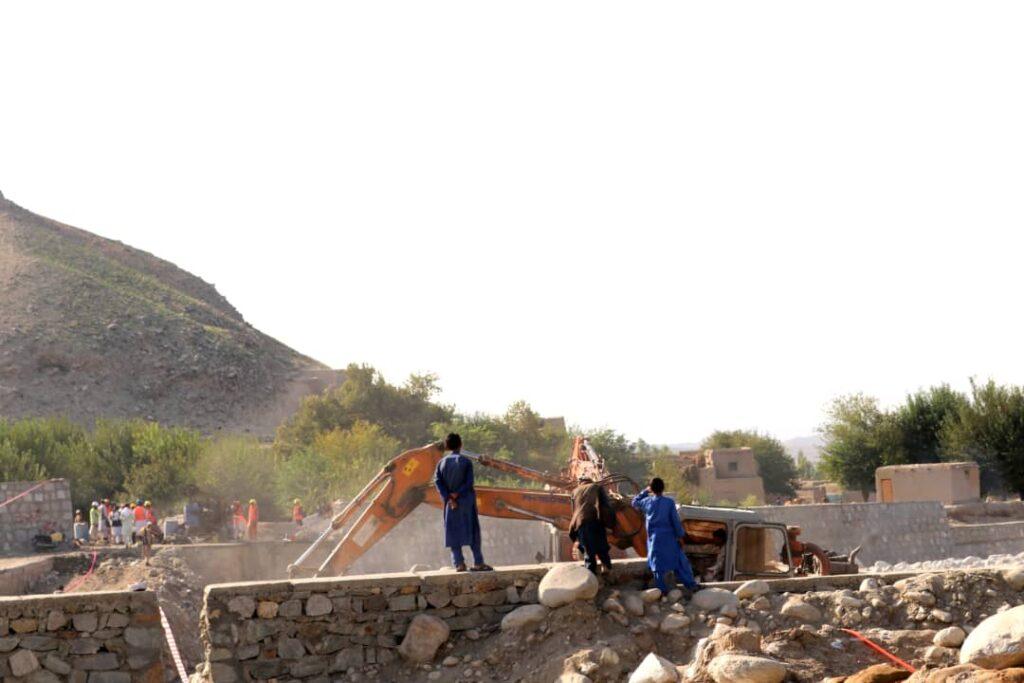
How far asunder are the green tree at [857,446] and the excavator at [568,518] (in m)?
28.1

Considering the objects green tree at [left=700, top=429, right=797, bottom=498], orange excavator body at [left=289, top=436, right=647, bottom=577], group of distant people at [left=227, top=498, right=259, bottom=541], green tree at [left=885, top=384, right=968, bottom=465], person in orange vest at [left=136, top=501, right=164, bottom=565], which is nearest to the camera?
orange excavator body at [left=289, top=436, right=647, bottom=577]

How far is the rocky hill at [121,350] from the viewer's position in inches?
2864

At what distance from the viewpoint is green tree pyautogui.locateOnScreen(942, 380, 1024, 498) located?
41250mm

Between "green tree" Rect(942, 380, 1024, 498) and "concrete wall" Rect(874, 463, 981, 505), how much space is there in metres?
8.99

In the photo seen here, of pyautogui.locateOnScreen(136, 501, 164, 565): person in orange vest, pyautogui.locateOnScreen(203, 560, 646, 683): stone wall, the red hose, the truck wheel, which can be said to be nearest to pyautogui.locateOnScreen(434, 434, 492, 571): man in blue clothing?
pyautogui.locateOnScreen(203, 560, 646, 683): stone wall

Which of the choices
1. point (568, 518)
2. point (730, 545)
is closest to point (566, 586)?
point (730, 545)

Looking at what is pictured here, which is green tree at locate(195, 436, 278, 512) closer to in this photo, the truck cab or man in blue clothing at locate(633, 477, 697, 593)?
the truck cab

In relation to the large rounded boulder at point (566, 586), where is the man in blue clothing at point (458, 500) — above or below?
above

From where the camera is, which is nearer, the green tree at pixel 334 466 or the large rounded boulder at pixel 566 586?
the large rounded boulder at pixel 566 586

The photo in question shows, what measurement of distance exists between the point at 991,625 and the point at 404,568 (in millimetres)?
17899

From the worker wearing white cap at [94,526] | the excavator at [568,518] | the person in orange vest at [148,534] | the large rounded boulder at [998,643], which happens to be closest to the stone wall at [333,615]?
the excavator at [568,518]

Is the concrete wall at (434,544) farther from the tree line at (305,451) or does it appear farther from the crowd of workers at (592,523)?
the crowd of workers at (592,523)

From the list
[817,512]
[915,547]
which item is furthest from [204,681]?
[915,547]

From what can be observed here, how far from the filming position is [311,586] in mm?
10750
